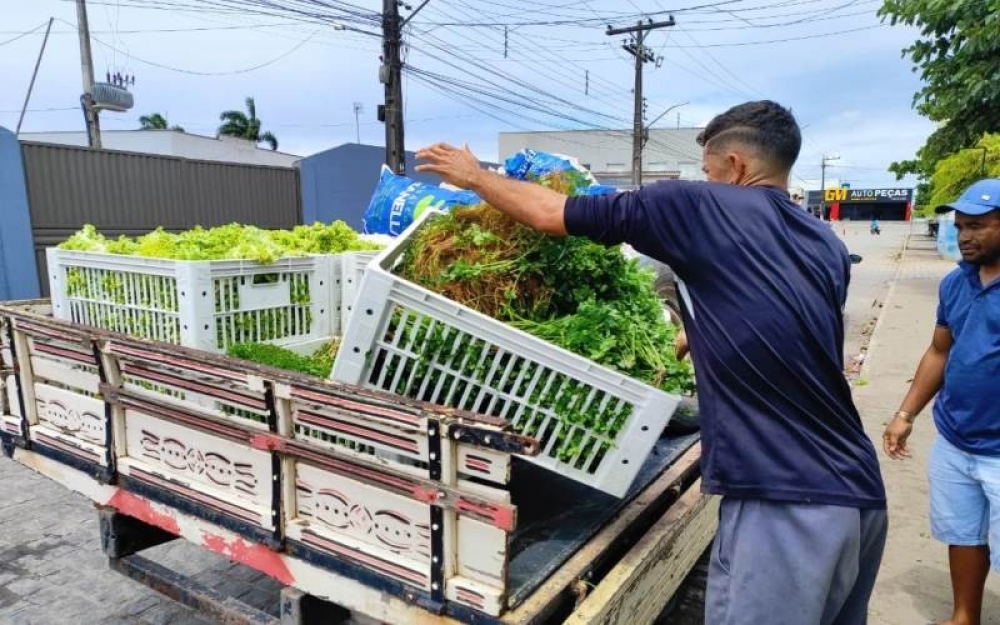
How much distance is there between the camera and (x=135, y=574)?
2572mm

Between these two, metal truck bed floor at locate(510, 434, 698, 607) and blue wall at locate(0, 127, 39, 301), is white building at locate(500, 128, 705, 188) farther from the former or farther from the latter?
metal truck bed floor at locate(510, 434, 698, 607)

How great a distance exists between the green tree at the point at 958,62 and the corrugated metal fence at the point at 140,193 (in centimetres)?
1257

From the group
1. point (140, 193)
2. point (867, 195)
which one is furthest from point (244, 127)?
point (867, 195)

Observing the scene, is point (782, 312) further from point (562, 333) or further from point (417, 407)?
point (417, 407)

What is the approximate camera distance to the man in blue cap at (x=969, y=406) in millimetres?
2701

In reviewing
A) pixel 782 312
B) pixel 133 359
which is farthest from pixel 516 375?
pixel 133 359

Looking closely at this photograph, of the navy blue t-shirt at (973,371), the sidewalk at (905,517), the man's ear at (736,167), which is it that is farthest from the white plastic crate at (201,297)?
the sidewalk at (905,517)

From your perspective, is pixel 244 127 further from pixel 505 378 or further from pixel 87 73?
pixel 505 378

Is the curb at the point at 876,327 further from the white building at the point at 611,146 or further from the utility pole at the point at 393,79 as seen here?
the white building at the point at 611,146

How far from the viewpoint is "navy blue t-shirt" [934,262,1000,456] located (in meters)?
2.70

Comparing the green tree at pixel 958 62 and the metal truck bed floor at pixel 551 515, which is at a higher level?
the green tree at pixel 958 62

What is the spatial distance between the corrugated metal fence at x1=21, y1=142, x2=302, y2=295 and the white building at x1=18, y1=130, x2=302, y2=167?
9751 millimetres

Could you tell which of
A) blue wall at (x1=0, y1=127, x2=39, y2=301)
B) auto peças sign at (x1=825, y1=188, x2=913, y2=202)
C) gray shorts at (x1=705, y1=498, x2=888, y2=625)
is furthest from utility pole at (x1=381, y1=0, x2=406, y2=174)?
auto peças sign at (x1=825, y1=188, x2=913, y2=202)

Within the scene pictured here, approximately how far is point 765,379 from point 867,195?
3071 inches
